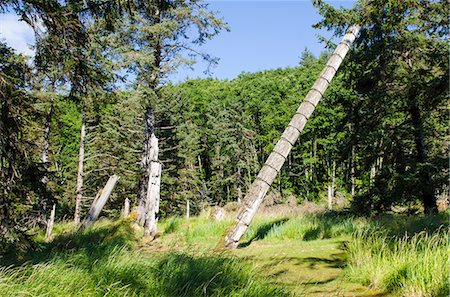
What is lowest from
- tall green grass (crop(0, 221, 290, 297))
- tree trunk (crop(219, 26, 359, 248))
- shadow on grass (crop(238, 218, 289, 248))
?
shadow on grass (crop(238, 218, 289, 248))

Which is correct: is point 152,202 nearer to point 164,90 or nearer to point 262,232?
point 262,232

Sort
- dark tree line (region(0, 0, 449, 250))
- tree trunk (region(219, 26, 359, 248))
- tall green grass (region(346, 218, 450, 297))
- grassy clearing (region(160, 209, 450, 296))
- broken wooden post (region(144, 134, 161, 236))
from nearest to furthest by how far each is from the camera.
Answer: tall green grass (region(346, 218, 450, 297))
grassy clearing (region(160, 209, 450, 296))
dark tree line (region(0, 0, 449, 250))
tree trunk (region(219, 26, 359, 248))
broken wooden post (region(144, 134, 161, 236))

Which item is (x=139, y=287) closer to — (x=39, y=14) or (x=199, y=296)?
(x=199, y=296)

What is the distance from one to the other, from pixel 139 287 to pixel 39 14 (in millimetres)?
3533

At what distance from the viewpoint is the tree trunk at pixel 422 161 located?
36.0ft

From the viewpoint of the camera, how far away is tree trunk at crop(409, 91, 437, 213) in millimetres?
10977

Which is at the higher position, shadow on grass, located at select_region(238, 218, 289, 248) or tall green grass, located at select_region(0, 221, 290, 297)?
tall green grass, located at select_region(0, 221, 290, 297)

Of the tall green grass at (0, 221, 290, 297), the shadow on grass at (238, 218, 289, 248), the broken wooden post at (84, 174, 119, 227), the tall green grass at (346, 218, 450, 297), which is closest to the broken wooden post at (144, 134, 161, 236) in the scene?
the broken wooden post at (84, 174, 119, 227)

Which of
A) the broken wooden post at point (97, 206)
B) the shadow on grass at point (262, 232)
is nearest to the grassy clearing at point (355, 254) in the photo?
the shadow on grass at point (262, 232)

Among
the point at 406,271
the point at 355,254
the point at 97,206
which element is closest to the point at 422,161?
the point at 355,254

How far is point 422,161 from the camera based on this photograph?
11.5m

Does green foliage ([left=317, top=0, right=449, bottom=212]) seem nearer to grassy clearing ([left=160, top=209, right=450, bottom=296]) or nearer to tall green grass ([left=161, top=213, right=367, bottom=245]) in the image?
tall green grass ([left=161, top=213, right=367, bottom=245])

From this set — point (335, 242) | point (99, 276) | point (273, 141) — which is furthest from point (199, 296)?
point (273, 141)

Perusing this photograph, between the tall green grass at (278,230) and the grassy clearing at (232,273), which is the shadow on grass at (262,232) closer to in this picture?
the tall green grass at (278,230)
